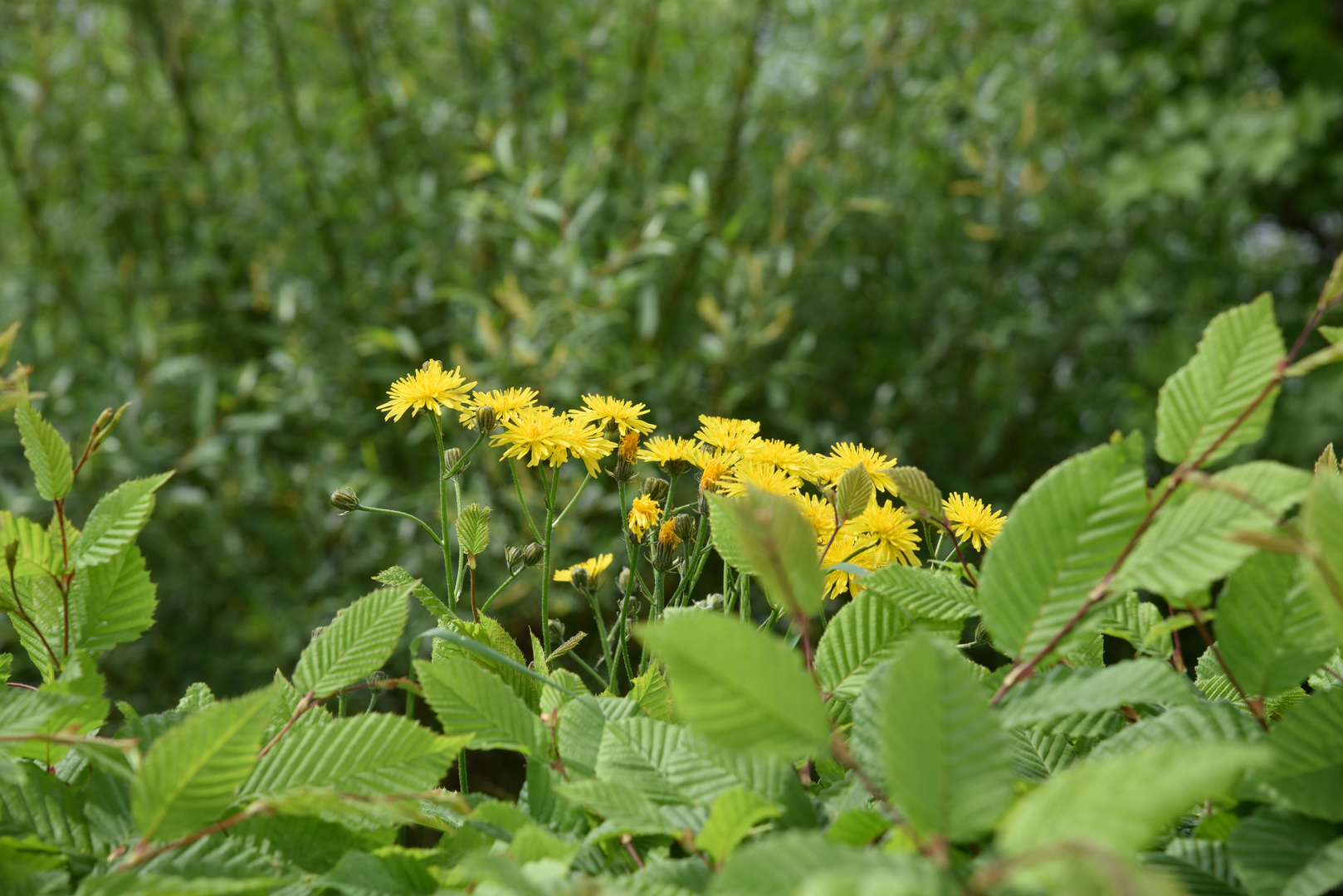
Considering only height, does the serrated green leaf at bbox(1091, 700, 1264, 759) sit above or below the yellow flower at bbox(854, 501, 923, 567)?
below

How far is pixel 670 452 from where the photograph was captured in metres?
0.75

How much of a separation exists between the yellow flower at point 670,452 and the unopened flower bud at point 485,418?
132 millimetres

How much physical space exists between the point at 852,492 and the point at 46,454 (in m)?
0.44

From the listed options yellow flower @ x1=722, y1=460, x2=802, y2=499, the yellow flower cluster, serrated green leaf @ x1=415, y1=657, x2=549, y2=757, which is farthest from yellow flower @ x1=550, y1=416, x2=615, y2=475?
serrated green leaf @ x1=415, y1=657, x2=549, y2=757

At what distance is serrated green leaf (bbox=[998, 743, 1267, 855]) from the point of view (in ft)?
0.90

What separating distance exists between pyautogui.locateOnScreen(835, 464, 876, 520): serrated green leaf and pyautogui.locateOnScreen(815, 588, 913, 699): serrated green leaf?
54 millimetres

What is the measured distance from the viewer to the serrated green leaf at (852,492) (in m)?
0.54

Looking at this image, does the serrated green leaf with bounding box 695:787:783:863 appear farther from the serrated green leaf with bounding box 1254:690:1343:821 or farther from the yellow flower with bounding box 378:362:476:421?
the yellow flower with bounding box 378:362:476:421

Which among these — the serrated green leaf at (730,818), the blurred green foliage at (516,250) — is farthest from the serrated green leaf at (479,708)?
the blurred green foliage at (516,250)

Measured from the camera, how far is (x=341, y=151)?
2.66 m

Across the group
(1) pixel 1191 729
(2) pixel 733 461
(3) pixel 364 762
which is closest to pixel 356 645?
(3) pixel 364 762

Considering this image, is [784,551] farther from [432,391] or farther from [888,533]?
[432,391]

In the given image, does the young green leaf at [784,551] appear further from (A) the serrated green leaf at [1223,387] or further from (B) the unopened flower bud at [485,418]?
(B) the unopened flower bud at [485,418]

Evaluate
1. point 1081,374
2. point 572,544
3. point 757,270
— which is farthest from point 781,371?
point 1081,374
